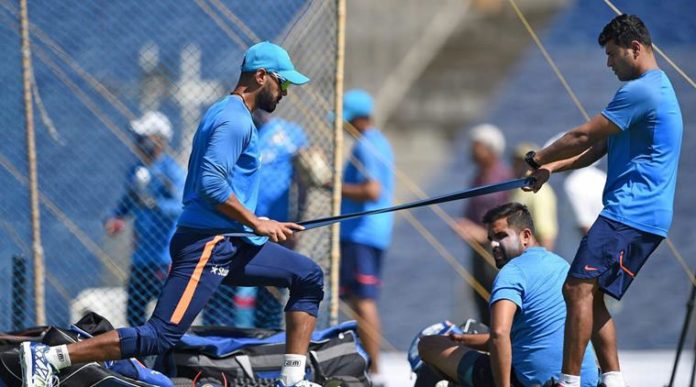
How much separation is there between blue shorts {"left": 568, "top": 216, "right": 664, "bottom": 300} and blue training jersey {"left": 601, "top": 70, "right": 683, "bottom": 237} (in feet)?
0.14

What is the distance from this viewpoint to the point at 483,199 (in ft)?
28.8

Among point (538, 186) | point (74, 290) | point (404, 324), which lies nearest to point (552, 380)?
point (538, 186)

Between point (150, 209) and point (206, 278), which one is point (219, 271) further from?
point (150, 209)

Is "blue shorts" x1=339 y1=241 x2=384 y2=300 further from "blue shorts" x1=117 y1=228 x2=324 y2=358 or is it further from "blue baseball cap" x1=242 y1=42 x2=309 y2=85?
"blue baseball cap" x1=242 y1=42 x2=309 y2=85

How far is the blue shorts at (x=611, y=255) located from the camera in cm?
529

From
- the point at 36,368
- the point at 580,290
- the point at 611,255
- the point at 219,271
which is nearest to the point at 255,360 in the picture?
the point at 219,271

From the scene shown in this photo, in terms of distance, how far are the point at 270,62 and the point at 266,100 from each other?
17cm

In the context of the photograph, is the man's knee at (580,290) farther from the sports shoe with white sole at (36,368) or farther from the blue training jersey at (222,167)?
the sports shoe with white sole at (36,368)

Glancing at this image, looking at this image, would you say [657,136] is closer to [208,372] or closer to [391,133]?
[208,372]

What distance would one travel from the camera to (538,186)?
18.4 feet

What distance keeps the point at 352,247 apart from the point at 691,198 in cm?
770

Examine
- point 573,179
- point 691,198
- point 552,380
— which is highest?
point 691,198

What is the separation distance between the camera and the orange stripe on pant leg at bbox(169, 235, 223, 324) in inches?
224

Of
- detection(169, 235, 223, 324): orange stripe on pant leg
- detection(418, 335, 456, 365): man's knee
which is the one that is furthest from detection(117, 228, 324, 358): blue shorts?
detection(418, 335, 456, 365): man's knee
